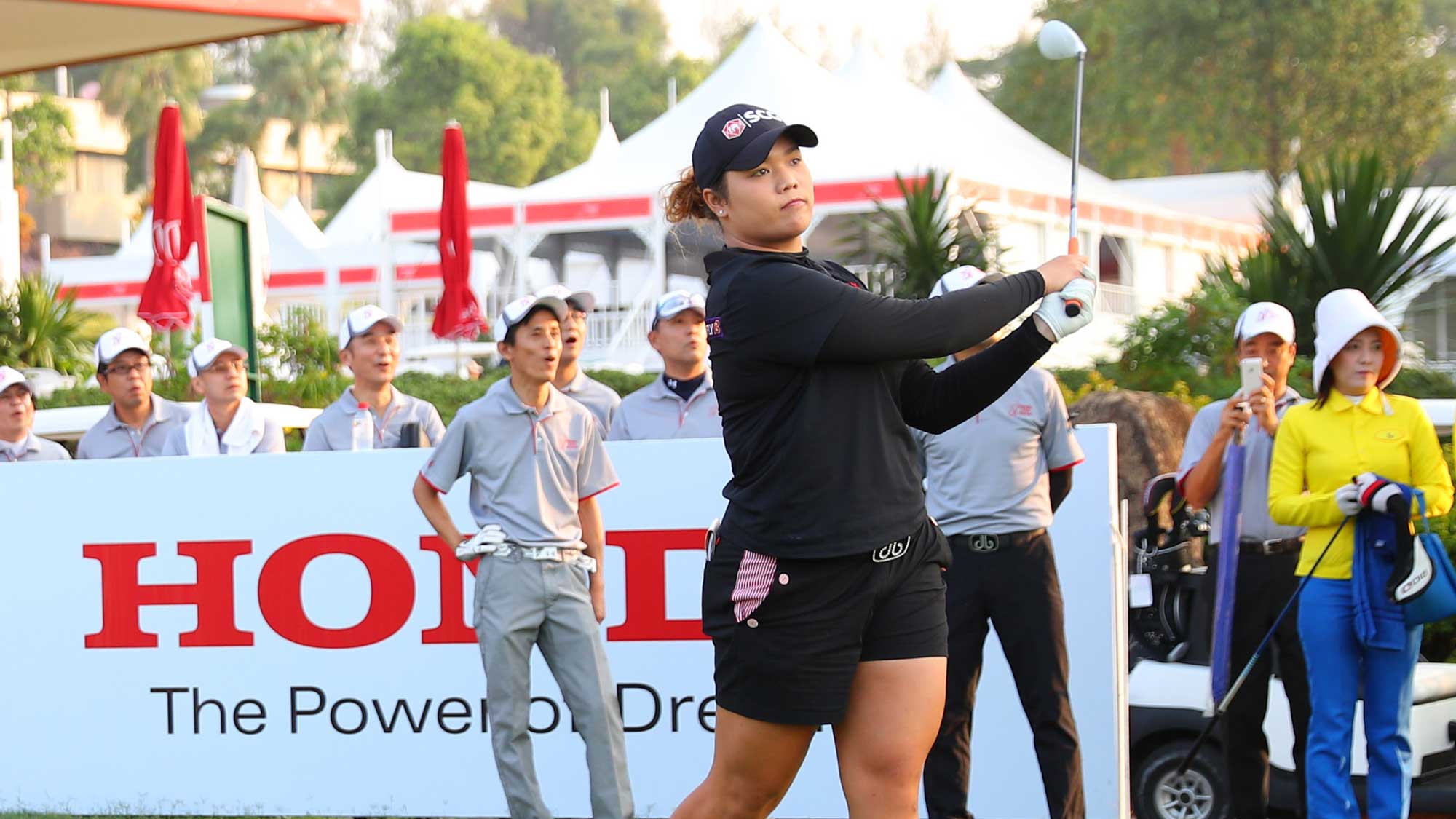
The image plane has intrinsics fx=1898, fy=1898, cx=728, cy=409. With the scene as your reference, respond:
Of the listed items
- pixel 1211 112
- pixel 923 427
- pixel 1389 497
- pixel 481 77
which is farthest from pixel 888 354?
pixel 481 77

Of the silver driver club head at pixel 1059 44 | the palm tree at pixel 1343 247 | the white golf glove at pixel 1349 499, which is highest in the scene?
the silver driver club head at pixel 1059 44

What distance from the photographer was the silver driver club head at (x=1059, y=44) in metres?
4.69

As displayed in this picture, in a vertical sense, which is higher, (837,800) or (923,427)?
(923,427)

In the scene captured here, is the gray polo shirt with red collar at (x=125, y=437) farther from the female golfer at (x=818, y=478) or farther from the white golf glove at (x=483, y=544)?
the female golfer at (x=818, y=478)

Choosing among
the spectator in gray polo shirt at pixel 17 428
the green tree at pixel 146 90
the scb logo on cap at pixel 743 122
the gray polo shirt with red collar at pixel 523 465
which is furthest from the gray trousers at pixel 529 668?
the green tree at pixel 146 90

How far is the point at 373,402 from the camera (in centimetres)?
863

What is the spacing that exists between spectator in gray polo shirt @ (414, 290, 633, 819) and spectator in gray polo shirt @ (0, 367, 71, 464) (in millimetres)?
3376

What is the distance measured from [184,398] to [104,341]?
7.30 metres

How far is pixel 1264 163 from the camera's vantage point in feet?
159

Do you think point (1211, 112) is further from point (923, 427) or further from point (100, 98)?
point (100, 98)

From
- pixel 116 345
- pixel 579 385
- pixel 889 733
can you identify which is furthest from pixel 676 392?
pixel 889 733

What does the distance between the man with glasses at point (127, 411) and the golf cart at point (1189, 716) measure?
4.76 metres

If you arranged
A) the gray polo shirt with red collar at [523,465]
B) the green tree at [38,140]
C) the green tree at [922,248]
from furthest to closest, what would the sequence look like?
the green tree at [38,140] → the green tree at [922,248] → the gray polo shirt with red collar at [523,465]

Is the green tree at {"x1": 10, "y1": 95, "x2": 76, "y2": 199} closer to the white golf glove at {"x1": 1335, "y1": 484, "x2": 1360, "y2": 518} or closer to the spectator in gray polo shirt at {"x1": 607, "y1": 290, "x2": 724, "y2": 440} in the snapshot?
the spectator in gray polo shirt at {"x1": 607, "y1": 290, "x2": 724, "y2": 440}
